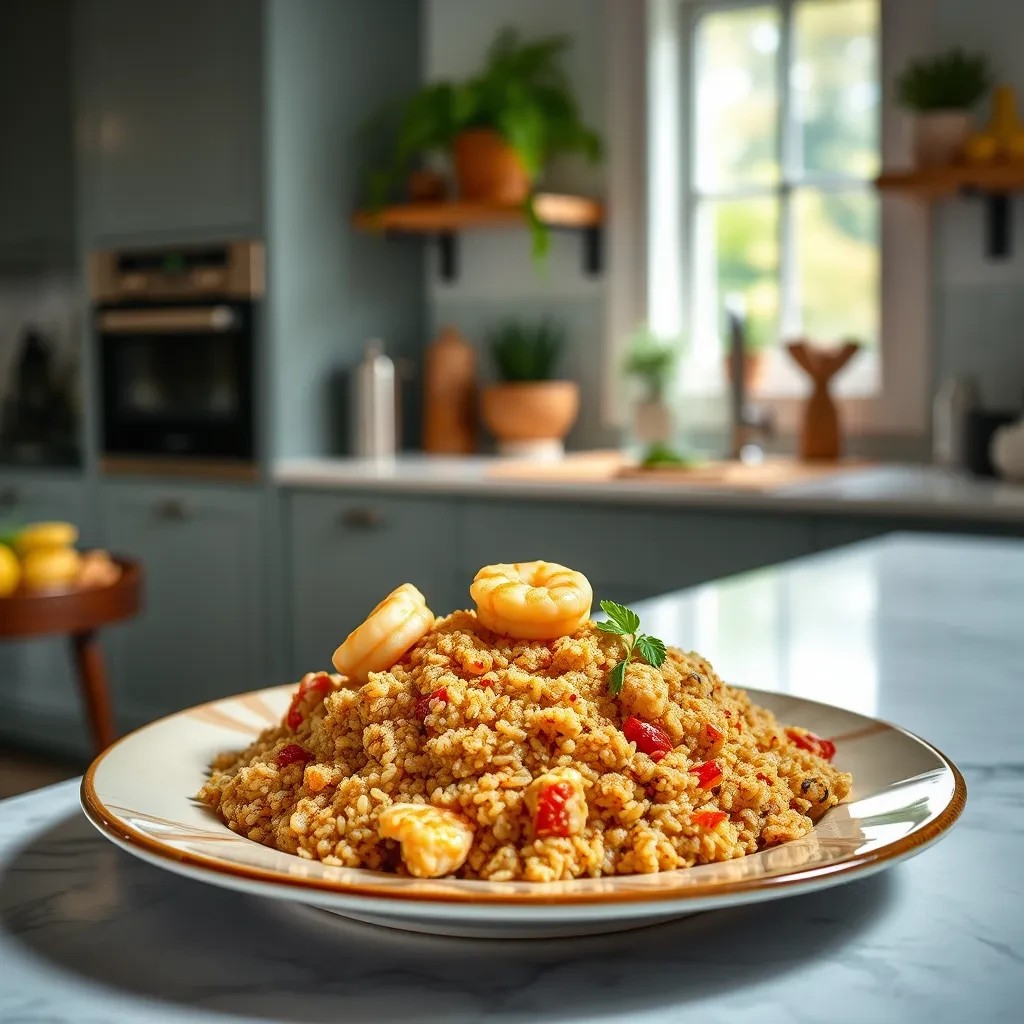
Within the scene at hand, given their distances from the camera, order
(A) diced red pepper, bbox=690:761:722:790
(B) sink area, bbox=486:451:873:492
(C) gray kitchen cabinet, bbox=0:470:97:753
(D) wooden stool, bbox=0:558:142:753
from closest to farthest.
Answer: (A) diced red pepper, bbox=690:761:722:790
(D) wooden stool, bbox=0:558:142:753
(B) sink area, bbox=486:451:873:492
(C) gray kitchen cabinet, bbox=0:470:97:753

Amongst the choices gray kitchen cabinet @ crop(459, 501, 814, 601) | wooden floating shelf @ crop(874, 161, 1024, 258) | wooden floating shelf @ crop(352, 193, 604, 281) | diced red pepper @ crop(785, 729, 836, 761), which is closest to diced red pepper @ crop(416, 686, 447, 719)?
diced red pepper @ crop(785, 729, 836, 761)

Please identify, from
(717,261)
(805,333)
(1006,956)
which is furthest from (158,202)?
(1006,956)

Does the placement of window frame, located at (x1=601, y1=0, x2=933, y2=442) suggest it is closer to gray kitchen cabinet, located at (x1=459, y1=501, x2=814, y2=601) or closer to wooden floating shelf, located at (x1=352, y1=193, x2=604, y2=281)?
wooden floating shelf, located at (x1=352, y1=193, x2=604, y2=281)

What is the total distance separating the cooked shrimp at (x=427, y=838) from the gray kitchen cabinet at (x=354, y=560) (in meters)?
2.63

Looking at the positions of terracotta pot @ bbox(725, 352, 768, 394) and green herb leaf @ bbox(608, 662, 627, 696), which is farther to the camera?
terracotta pot @ bbox(725, 352, 768, 394)

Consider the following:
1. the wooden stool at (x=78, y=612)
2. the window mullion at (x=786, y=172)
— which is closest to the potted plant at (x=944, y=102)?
the window mullion at (x=786, y=172)

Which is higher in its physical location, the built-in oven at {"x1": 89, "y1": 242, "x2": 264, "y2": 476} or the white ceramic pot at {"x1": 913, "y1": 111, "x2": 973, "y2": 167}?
the white ceramic pot at {"x1": 913, "y1": 111, "x2": 973, "y2": 167}

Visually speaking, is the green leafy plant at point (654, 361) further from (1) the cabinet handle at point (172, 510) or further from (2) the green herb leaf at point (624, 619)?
(2) the green herb leaf at point (624, 619)

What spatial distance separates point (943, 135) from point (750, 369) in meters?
0.72

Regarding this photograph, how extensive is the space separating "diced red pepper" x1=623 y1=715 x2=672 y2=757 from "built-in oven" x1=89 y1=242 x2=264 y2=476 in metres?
3.12

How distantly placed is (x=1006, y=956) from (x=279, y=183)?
10.7 feet

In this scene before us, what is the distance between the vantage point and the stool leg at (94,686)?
2834 mm

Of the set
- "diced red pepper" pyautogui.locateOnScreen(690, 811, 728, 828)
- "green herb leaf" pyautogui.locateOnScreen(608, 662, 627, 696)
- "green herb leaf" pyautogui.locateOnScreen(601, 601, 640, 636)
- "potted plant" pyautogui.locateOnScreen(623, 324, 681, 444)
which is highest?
"potted plant" pyautogui.locateOnScreen(623, 324, 681, 444)

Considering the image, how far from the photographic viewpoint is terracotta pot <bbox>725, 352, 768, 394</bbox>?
347 cm
